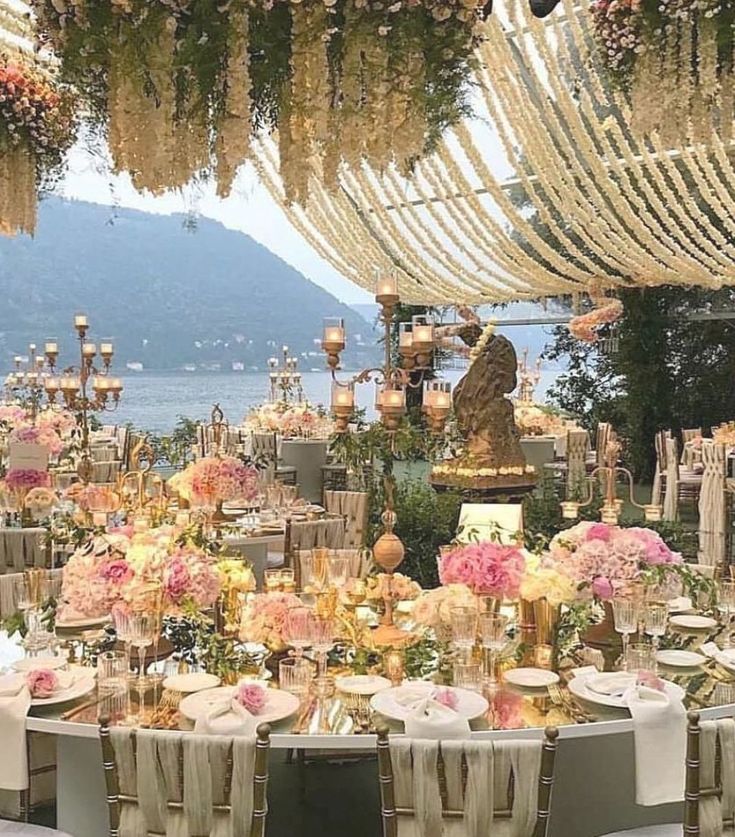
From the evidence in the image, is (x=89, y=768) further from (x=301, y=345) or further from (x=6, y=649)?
(x=301, y=345)

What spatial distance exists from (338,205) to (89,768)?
897 centimetres

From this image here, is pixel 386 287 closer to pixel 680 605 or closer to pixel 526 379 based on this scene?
pixel 680 605

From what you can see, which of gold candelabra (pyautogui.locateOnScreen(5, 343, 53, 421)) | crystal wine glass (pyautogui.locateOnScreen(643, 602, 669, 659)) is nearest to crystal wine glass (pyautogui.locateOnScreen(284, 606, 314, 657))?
crystal wine glass (pyautogui.locateOnScreen(643, 602, 669, 659))

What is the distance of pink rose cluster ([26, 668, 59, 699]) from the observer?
3.04m

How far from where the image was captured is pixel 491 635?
125 inches

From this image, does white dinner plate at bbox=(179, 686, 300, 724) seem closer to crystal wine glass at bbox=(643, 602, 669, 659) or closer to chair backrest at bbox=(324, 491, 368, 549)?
crystal wine glass at bbox=(643, 602, 669, 659)

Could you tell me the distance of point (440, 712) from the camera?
2.85 metres

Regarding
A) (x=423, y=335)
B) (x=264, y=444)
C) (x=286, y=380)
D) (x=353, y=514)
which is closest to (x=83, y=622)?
(x=423, y=335)

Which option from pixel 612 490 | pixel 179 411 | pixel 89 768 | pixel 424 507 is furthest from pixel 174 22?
pixel 179 411

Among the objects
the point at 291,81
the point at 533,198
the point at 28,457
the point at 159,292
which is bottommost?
the point at 28,457

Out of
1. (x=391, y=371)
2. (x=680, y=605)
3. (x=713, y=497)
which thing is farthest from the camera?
(x=713, y=497)

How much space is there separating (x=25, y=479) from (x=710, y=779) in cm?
480

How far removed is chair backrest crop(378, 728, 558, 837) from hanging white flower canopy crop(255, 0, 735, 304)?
5715 millimetres

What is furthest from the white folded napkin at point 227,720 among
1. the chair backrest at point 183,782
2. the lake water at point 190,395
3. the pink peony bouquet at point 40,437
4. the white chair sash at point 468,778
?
the lake water at point 190,395
